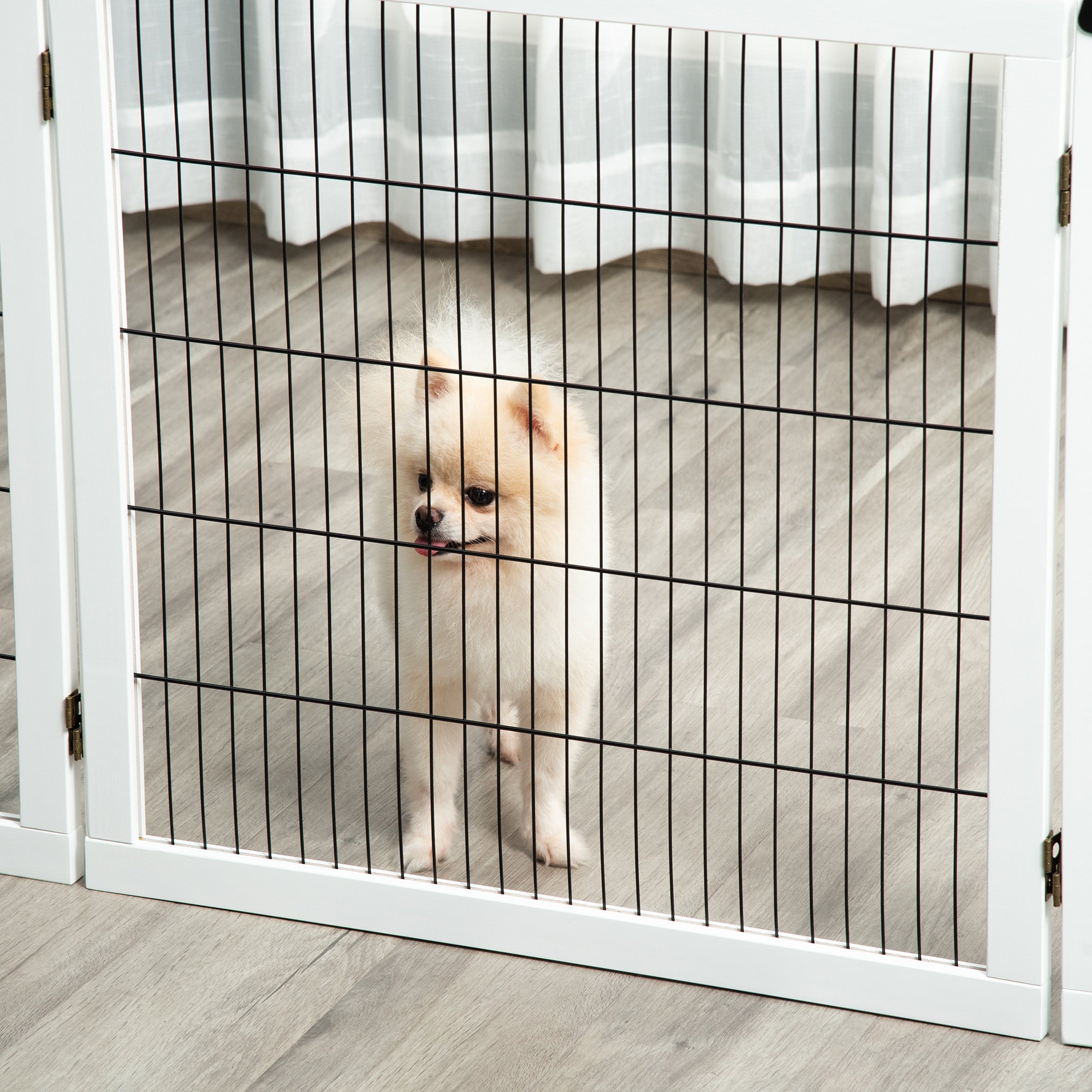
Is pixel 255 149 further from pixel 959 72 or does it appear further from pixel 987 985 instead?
pixel 987 985

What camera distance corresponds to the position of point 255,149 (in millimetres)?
3650

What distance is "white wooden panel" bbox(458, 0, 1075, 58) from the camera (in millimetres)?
1331

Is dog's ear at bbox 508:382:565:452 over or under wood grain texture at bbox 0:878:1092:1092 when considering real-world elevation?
over

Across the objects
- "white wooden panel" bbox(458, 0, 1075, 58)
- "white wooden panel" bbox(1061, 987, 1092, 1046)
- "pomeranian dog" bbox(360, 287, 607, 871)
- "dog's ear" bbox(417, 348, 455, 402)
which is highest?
"white wooden panel" bbox(458, 0, 1075, 58)

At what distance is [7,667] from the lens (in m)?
2.30

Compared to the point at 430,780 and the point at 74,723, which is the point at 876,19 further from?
the point at 74,723

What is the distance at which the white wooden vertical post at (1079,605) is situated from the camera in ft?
4.44

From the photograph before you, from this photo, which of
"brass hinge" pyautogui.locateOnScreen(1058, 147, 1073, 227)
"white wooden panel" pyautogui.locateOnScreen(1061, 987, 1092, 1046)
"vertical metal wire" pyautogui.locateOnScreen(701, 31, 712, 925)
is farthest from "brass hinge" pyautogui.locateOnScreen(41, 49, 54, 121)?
"white wooden panel" pyautogui.locateOnScreen(1061, 987, 1092, 1046)

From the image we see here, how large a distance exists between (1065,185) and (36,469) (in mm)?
1103

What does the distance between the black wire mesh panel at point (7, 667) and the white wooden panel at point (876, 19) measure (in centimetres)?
76

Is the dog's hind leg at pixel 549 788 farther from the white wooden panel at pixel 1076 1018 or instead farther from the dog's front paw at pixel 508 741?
the white wooden panel at pixel 1076 1018

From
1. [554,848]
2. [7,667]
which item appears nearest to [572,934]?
[554,848]

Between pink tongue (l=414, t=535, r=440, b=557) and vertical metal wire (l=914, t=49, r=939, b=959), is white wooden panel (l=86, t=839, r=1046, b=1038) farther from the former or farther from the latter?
pink tongue (l=414, t=535, r=440, b=557)

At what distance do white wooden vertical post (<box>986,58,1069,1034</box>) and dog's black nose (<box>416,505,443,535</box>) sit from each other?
58cm
